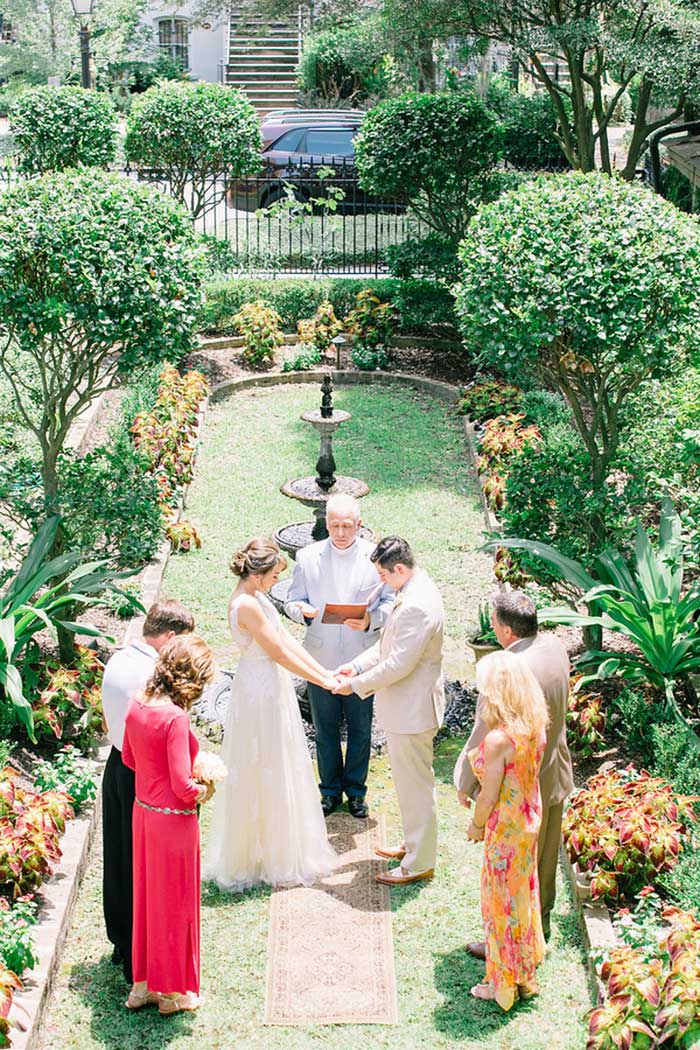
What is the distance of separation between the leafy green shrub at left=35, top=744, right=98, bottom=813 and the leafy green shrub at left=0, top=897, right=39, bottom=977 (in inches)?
40.0

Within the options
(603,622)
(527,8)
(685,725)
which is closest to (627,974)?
(685,725)

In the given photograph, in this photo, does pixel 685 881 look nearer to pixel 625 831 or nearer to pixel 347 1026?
pixel 625 831

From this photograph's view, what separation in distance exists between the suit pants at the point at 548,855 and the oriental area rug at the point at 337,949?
694 millimetres

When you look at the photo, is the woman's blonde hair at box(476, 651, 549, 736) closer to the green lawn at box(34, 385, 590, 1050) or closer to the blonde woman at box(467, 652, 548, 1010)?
the blonde woman at box(467, 652, 548, 1010)

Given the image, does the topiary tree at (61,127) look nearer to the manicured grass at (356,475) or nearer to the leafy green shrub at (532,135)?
the manicured grass at (356,475)

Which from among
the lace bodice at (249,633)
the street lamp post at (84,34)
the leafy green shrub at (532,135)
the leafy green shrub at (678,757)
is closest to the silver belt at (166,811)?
the lace bodice at (249,633)

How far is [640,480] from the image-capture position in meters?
7.79

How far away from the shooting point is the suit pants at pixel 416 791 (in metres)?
6.07

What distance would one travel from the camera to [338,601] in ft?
21.7

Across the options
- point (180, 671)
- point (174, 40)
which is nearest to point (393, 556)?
point (180, 671)

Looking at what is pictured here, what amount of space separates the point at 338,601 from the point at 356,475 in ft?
18.3

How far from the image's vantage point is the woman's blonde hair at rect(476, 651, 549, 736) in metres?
4.98

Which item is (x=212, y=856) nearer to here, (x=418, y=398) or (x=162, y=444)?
(x=162, y=444)

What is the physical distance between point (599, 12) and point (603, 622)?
10.7 meters
